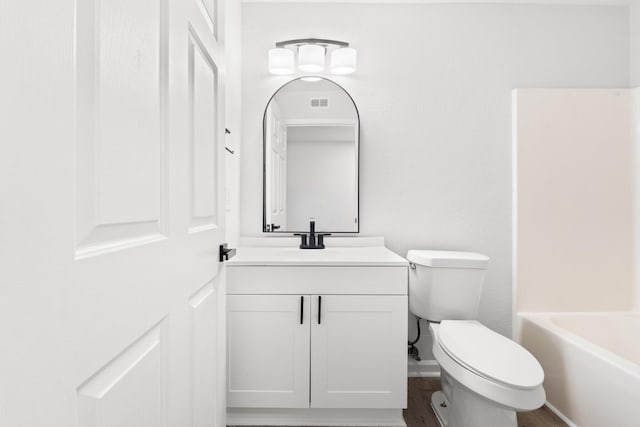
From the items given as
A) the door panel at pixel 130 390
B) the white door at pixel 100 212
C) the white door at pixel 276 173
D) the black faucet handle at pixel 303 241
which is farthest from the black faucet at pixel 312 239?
the door panel at pixel 130 390

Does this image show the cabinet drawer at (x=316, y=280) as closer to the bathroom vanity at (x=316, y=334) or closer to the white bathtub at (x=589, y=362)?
the bathroom vanity at (x=316, y=334)

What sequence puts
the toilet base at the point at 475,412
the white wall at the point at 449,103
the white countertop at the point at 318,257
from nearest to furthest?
the toilet base at the point at 475,412, the white countertop at the point at 318,257, the white wall at the point at 449,103

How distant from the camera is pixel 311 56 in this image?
234 cm

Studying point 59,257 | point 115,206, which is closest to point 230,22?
point 115,206

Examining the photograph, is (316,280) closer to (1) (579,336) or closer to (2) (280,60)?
(2) (280,60)

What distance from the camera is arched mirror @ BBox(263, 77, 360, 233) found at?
240 centimetres

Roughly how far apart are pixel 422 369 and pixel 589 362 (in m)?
0.94

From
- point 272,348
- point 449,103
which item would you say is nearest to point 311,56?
point 449,103

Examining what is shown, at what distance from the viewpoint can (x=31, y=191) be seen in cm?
36

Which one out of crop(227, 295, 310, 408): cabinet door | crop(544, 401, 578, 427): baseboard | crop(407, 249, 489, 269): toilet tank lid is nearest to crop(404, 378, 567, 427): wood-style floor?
crop(544, 401, 578, 427): baseboard

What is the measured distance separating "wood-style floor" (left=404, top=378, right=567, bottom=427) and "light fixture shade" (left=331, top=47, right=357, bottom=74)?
1899 mm

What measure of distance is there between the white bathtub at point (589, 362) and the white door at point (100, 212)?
5.41ft

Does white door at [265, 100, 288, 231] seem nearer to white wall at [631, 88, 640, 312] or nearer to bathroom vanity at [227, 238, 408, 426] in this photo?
bathroom vanity at [227, 238, 408, 426]

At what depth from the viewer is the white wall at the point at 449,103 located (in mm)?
2432
